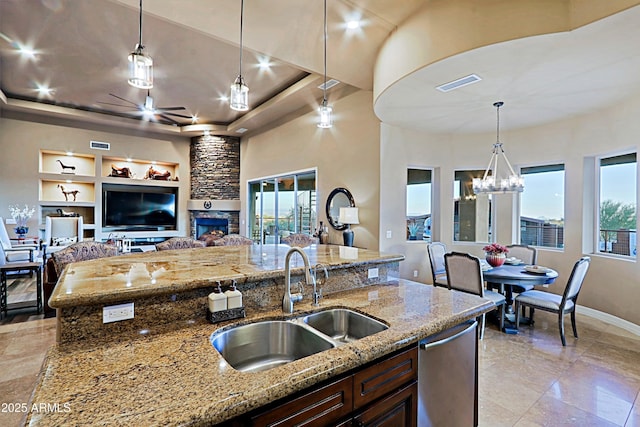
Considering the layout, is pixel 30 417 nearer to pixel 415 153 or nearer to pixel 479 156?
pixel 415 153

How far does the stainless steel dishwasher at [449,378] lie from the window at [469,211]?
445 centimetres

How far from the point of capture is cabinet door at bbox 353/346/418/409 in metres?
1.26

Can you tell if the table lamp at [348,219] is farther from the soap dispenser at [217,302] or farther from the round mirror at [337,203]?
the soap dispenser at [217,302]

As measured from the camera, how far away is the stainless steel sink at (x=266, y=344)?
1495mm

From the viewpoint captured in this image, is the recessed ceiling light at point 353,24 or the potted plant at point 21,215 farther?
the potted plant at point 21,215

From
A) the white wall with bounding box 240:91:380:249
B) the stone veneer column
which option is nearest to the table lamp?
the white wall with bounding box 240:91:380:249

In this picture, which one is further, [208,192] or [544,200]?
[208,192]

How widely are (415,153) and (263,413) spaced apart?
5.20 metres

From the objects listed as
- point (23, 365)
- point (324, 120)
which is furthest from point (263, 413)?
point (23, 365)

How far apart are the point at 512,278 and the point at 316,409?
134 inches

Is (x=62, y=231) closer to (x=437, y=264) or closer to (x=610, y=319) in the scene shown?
(x=437, y=264)

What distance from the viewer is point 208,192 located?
9062mm

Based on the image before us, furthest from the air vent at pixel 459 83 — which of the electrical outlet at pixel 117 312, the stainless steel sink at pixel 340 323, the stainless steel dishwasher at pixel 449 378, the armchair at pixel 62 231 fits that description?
the armchair at pixel 62 231

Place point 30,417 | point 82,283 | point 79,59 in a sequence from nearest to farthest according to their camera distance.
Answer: point 30,417
point 82,283
point 79,59
